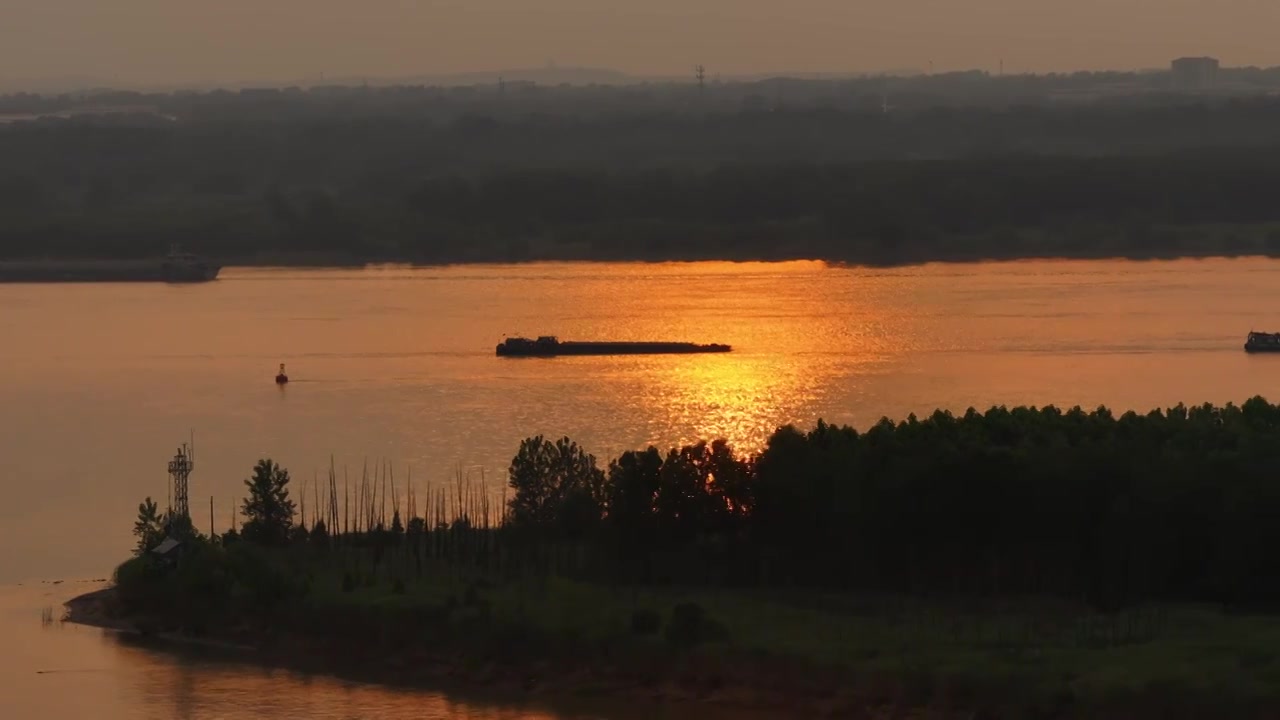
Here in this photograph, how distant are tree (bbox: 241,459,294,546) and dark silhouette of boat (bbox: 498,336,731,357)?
12206 mm

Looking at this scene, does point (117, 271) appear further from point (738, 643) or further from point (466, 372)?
point (738, 643)

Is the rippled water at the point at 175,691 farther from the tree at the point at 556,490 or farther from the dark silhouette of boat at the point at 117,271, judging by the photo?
the dark silhouette of boat at the point at 117,271

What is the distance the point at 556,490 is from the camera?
51.6ft

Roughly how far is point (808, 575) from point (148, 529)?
4.15 m

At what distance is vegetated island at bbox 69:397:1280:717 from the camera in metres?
12.7

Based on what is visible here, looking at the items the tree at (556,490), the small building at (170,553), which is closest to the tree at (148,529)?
the small building at (170,553)

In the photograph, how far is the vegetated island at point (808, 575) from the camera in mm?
12716

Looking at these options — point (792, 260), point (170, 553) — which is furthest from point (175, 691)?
A: point (792, 260)

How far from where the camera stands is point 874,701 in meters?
12.4

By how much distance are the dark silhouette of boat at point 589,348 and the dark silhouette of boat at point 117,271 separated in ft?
50.2

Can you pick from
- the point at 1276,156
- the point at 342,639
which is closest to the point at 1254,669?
the point at 342,639

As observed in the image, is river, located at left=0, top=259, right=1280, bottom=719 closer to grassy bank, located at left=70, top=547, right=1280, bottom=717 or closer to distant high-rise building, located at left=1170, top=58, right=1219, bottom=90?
grassy bank, located at left=70, top=547, right=1280, bottom=717

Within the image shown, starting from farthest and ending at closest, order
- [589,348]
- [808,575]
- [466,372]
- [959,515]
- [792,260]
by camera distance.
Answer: [792,260]
[589,348]
[466,372]
[808,575]
[959,515]

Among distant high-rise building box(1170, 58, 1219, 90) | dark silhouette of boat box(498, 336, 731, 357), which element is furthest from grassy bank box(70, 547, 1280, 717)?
distant high-rise building box(1170, 58, 1219, 90)
